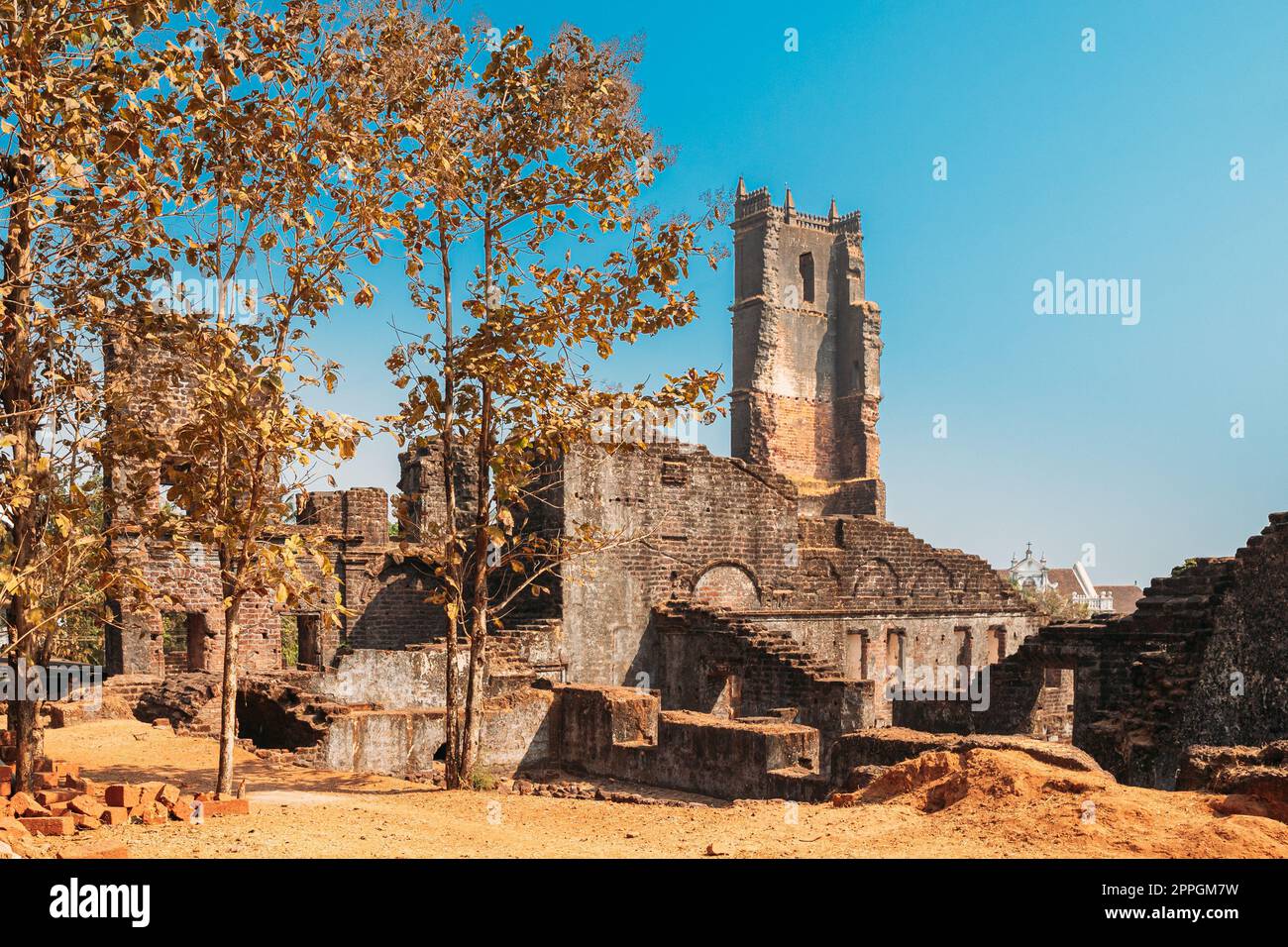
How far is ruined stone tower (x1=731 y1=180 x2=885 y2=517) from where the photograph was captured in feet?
167

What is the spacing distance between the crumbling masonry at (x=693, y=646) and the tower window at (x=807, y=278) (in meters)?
26.4

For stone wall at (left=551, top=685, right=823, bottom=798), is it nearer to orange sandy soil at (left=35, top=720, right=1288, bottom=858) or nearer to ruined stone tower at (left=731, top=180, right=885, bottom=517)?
orange sandy soil at (left=35, top=720, right=1288, bottom=858)

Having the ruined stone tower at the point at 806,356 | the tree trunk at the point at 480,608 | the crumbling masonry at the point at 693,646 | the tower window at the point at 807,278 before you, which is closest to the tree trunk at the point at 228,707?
the crumbling masonry at the point at 693,646

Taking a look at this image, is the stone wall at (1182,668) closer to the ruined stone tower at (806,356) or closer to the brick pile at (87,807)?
the brick pile at (87,807)

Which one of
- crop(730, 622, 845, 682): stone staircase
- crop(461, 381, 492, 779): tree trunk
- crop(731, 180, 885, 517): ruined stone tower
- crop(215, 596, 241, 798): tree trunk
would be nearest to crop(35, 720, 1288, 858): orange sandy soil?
crop(215, 596, 241, 798): tree trunk

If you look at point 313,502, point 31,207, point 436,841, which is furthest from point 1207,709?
point 313,502

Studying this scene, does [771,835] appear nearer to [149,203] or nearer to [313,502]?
[149,203]

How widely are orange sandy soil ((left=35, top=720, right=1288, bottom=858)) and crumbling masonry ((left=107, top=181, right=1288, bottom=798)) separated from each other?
2.13 m

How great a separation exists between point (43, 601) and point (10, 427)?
1.53 metres

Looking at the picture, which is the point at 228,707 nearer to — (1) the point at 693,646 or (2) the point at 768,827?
(2) the point at 768,827

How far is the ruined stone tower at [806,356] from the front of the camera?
2008 inches

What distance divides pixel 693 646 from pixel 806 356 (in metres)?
33.8

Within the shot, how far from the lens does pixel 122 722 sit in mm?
16594

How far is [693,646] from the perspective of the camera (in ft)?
70.1
